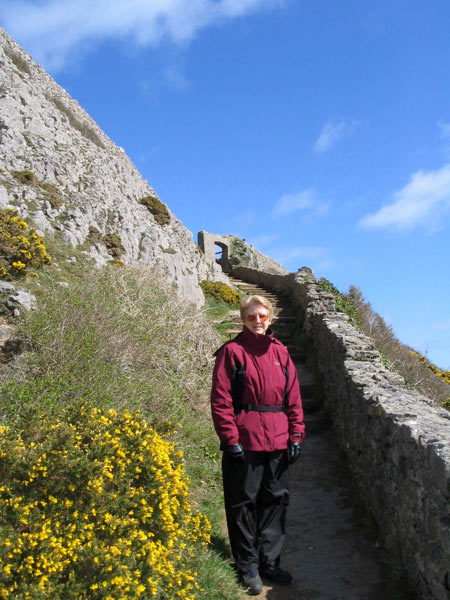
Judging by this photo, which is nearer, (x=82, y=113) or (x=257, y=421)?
(x=257, y=421)

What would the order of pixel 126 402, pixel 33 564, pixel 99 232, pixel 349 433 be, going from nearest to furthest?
pixel 33 564 < pixel 126 402 < pixel 349 433 < pixel 99 232

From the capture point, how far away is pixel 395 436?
396 centimetres

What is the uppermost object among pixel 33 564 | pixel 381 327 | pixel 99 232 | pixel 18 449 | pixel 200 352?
pixel 99 232

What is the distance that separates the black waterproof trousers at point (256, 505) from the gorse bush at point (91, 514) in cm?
33

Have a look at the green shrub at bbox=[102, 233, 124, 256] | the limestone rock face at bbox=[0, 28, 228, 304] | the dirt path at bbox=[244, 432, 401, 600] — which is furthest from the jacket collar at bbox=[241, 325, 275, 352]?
the green shrub at bbox=[102, 233, 124, 256]

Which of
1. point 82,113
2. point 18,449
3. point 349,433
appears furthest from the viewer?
point 82,113

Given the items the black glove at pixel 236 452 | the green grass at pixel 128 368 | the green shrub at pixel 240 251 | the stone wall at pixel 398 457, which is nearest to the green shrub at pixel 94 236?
the green grass at pixel 128 368

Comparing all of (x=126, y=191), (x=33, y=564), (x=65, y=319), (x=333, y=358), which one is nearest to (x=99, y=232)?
(x=126, y=191)

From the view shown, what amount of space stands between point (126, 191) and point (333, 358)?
442 inches

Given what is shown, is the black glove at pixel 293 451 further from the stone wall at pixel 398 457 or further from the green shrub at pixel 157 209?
the green shrub at pixel 157 209

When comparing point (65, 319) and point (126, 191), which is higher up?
point (126, 191)

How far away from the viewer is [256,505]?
3.99 metres

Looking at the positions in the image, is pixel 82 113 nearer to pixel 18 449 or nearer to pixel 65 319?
pixel 65 319

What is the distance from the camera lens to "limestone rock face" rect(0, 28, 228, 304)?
38.6ft
